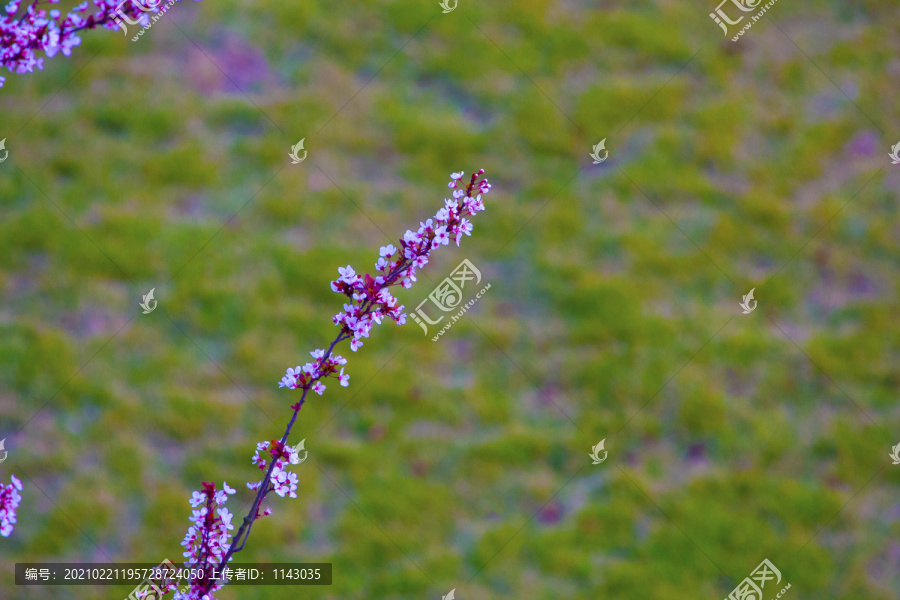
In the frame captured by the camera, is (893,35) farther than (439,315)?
Yes

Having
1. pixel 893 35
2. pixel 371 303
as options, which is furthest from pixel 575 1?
pixel 371 303

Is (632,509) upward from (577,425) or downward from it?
downward

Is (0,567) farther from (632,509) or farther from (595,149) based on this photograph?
(595,149)

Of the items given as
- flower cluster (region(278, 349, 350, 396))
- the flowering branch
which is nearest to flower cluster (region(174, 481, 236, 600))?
the flowering branch

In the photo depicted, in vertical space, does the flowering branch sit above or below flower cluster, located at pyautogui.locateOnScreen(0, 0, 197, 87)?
below

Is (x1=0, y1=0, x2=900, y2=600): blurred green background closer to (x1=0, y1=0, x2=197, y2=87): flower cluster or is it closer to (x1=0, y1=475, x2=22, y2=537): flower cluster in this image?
(x1=0, y1=475, x2=22, y2=537): flower cluster
